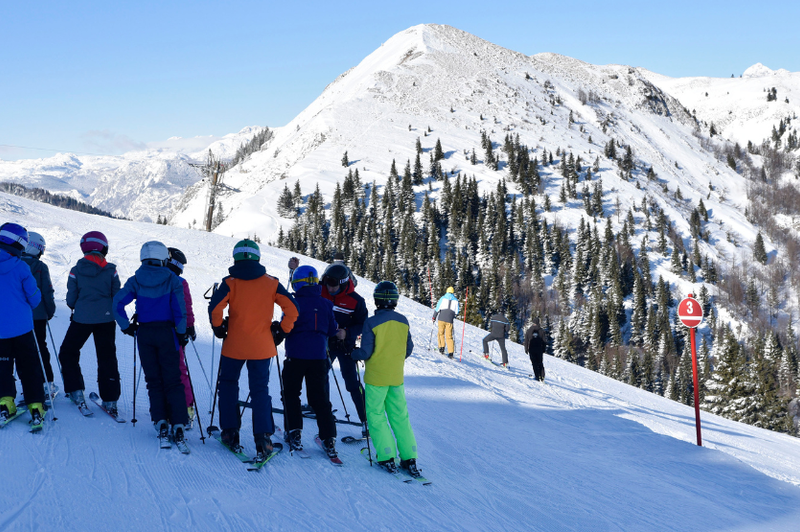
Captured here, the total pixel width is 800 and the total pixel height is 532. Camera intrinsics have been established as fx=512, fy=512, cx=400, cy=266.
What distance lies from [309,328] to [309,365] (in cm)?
39

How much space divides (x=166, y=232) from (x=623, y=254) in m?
116

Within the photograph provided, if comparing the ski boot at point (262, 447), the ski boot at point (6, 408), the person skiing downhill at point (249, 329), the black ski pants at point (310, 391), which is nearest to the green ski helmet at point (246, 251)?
the person skiing downhill at point (249, 329)

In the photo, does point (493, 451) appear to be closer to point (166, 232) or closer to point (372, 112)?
point (166, 232)

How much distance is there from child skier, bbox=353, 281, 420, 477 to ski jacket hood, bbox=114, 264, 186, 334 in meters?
1.82

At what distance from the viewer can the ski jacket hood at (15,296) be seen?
507 cm

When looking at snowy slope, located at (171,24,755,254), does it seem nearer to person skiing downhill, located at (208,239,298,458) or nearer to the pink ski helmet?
the pink ski helmet

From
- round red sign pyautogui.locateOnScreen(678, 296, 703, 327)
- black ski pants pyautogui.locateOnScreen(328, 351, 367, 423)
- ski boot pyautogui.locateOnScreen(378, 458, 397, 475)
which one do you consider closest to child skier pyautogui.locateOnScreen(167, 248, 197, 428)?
black ski pants pyautogui.locateOnScreen(328, 351, 367, 423)

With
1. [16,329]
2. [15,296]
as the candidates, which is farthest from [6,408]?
[15,296]

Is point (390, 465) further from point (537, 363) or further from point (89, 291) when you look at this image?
point (537, 363)

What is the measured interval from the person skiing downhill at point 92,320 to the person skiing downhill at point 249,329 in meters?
1.68

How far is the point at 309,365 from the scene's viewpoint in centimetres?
537

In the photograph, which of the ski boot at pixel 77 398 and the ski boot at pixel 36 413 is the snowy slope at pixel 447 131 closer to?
the ski boot at pixel 77 398

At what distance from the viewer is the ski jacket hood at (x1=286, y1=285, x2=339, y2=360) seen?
17.5ft

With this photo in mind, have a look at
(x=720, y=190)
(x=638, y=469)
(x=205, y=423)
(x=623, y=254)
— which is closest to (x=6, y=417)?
(x=205, y=423)
